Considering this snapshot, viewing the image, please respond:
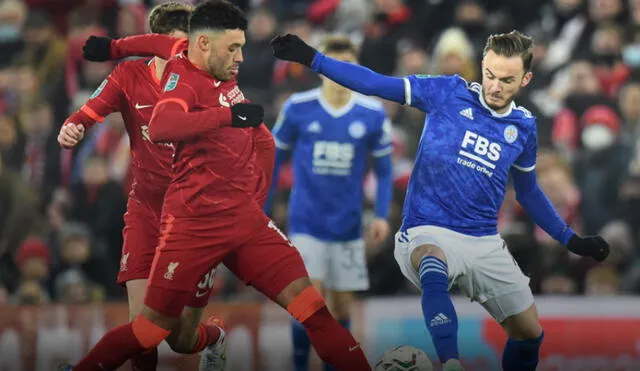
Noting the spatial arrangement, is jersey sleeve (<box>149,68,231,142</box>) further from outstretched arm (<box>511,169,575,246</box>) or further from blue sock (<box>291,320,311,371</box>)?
blue sock (<box>291,320,311,371</box>)

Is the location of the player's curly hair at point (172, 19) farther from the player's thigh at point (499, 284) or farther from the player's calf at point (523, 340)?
the player's calf at point (523, 340)

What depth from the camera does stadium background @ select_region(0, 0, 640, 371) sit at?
1213 centimetres

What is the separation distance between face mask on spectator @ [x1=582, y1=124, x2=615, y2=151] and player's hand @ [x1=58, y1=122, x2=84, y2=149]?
6469 millimetres

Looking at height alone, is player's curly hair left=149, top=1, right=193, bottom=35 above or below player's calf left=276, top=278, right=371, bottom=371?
above

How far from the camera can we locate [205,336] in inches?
376

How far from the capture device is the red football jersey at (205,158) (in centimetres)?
849

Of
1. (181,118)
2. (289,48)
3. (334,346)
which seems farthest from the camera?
(289,48)

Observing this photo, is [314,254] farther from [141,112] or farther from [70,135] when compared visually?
[70,135]

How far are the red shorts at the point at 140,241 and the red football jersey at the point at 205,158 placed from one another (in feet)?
2.06

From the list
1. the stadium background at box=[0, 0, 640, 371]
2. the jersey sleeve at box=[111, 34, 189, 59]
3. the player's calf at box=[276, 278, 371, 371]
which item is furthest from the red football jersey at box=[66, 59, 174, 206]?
the stadium background at box=[0, 0, 640, 371]

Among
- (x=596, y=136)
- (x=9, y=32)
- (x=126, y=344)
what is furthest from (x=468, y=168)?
(x=9, y=32)

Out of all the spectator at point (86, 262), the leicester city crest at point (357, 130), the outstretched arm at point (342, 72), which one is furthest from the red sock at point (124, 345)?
the spectator at point (86, 262)

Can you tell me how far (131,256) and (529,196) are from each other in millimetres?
2402

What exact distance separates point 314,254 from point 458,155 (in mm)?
2634
